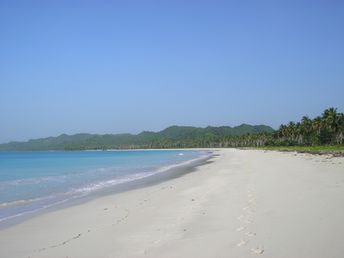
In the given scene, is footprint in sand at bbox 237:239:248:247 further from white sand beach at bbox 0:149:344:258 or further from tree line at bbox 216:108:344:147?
tree line at bbox 216:108:344:147

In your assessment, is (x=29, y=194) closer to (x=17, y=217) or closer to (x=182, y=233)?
(x=17, y=217)

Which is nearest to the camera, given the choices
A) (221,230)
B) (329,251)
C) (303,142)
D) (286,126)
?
(329,251)

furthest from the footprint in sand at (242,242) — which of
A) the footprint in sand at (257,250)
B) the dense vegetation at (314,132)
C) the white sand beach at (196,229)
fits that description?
the dense vegetation at (314,132)

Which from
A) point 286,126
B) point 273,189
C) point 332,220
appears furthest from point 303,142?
point 332,220

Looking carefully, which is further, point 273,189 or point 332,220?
point 273,189

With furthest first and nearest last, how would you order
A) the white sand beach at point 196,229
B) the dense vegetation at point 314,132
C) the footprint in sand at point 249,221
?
the dense vegetation at point 314,132 → the footprint in sand at point 249,221 → the white sand beach at point 196,229

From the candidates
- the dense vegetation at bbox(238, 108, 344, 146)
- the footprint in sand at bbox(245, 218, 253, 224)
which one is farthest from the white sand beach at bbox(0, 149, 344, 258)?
the dense vegetation at bbox(238, 108, 344, 146)

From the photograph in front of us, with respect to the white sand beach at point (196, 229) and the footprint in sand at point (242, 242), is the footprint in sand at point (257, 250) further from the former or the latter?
the footprint in sand at point (242, 242)

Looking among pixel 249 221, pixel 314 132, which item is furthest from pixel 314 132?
pixel 249 221

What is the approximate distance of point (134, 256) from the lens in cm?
745

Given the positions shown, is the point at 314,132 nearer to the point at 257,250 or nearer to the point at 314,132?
the point at 314,132

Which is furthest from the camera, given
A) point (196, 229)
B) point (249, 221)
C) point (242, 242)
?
point (249, 221)

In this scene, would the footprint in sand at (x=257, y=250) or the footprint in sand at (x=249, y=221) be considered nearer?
the footprint in sand at (x=257, y=250)

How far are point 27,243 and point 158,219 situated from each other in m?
3.77
